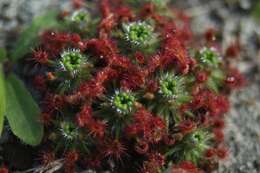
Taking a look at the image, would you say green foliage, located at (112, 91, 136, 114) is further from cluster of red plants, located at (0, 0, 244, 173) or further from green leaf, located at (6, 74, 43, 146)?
green leaf, located at (6, 74, 43, 146)

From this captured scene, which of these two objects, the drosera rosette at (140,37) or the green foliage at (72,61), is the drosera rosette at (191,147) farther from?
the green foliage at (72,61)

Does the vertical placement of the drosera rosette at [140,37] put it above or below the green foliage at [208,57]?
above

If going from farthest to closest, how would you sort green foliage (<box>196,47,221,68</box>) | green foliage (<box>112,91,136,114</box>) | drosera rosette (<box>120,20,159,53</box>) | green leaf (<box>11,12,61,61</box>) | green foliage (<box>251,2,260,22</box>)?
green foliage (<box>251,2,260,22</box>), green leaf (<box>11,12,61,61</box>), green foliage (<box>196,47,221,68</box>), drosera rosette (<box>120,20,159,53</box>), green foliage (<box>112,91,136,114</box>)

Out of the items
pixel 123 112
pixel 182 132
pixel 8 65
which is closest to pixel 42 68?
pixel 8 65

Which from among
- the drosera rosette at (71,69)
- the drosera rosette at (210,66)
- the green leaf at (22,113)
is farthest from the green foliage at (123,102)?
the drosera rosette at (210,66)

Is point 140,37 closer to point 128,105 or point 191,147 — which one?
point 128,105

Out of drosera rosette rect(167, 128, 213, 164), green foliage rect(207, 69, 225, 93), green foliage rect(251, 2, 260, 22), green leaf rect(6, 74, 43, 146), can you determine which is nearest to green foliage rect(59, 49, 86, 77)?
green leaf rect(6, 74, 43, 146)

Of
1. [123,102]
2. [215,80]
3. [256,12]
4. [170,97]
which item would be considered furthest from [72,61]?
[256,12]
